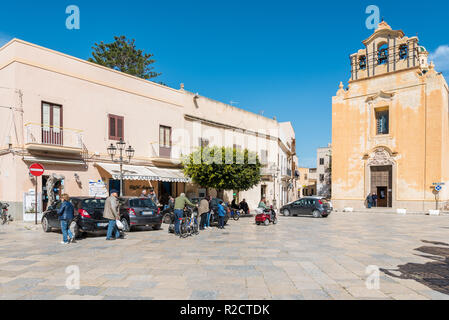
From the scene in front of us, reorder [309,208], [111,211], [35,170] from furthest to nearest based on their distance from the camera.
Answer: [309,208], [35,170], [111,211]

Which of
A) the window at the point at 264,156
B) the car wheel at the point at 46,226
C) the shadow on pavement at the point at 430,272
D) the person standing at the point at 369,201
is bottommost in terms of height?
the person standing at the point at 369,201

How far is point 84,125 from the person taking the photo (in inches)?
770

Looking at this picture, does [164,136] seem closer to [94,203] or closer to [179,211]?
[94,203]

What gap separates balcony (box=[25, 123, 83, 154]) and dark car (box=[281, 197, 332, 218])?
14.7 m

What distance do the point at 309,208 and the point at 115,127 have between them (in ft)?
45.8

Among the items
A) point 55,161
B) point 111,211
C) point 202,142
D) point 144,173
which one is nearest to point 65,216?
point 111,211

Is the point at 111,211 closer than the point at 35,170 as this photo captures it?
Yes

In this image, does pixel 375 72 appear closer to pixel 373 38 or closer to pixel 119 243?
pixel 373 38

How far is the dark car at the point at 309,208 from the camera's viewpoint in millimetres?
23328

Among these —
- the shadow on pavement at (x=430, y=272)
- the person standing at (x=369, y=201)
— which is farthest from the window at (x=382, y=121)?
the shadow on pavement at (x=430, y=272)

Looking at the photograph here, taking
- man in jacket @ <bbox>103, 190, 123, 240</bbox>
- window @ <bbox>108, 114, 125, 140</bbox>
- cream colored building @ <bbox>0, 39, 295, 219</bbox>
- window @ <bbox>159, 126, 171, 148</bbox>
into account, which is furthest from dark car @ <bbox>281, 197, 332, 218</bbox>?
man in jacket @ <bbox>103, 190, 123, 240</bbox>

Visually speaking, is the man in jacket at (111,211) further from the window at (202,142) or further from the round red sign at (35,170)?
the window at (202,142)

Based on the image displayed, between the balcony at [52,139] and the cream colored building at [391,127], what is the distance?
25268 millimetres
